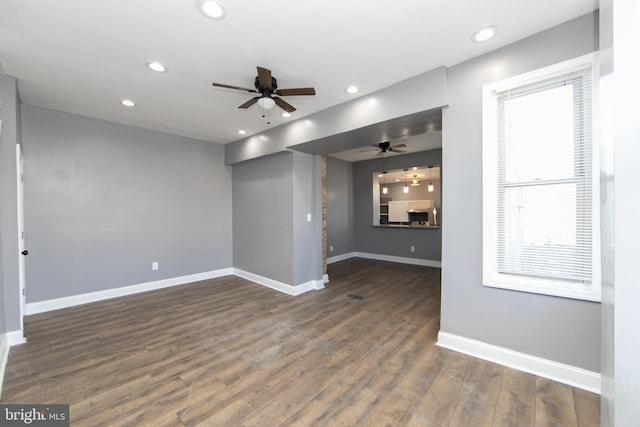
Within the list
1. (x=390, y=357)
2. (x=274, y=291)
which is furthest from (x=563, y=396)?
(x=274, y=291)

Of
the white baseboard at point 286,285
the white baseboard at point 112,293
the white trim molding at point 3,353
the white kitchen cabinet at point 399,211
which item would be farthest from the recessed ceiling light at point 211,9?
the white kitchen cabinet at point 399,211

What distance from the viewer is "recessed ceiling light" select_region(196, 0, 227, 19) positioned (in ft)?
5.59

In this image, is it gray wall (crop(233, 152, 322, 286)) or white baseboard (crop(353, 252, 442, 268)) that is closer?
gray wall (crop(233, 152, 322, 286))

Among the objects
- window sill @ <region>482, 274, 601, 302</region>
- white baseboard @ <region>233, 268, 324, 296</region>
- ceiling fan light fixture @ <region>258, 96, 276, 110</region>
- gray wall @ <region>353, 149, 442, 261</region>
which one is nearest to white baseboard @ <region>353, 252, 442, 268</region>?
gray wall @ <region>353, 149, 442, 261</region>

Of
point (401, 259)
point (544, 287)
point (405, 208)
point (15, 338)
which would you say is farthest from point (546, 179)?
point (405, 208)

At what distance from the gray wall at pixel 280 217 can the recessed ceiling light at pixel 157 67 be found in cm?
212

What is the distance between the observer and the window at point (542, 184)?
1.92m

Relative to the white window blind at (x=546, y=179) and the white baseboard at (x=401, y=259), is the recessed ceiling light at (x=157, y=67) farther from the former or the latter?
the white baseboard at (x=401, y=259)

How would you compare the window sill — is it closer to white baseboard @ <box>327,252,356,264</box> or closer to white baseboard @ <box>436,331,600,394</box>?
white baseboard @ <box>436,331,600,394</box>

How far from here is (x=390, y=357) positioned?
2371 millimetres

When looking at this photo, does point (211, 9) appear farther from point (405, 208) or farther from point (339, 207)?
point (405, 208)

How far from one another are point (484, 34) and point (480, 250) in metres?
1.85

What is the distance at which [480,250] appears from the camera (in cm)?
233

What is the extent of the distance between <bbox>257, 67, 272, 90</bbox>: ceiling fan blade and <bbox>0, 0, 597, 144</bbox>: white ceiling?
0.56 feet
